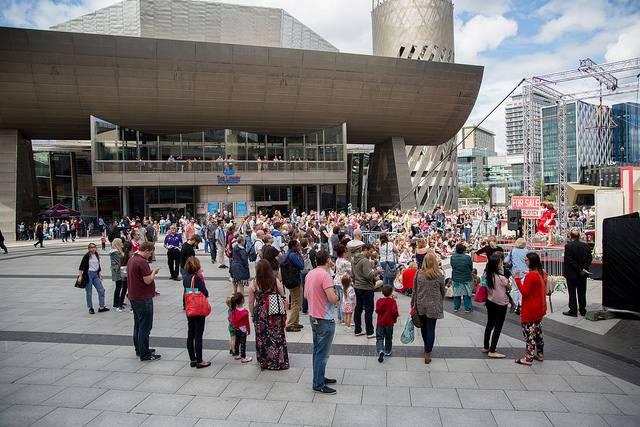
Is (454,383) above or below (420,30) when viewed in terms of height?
below

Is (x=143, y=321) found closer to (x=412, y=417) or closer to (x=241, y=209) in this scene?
(x=412, y=417)

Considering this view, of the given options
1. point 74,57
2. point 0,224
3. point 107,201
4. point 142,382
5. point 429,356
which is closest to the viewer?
point 142,382

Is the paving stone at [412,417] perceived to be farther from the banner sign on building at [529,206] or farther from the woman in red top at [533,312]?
the banner sign on building at [529,206]

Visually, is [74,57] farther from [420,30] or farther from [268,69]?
[420,30]

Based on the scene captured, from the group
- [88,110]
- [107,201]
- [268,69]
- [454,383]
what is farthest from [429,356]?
[107,201]

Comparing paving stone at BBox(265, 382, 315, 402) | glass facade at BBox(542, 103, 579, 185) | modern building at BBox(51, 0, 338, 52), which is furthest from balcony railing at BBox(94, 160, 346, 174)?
glass facade at BBox(542, 103, 579, 185)

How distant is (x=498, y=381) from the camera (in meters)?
5.93

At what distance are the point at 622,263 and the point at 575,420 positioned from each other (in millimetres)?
5319

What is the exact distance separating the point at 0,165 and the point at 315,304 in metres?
33.5

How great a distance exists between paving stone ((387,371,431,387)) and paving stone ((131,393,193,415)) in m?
2.64

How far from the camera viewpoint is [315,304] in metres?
5.65

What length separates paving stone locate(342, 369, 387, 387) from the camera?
5961 millimetres

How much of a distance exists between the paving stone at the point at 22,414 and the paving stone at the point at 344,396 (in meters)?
3.17

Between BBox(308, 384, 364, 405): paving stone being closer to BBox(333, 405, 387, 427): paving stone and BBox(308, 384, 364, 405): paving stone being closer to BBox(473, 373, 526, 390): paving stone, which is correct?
BBox(333, 405, 387, 427): paving stone
